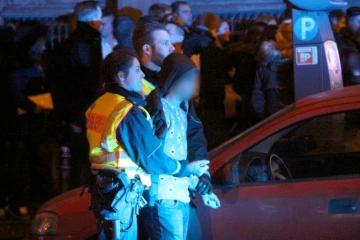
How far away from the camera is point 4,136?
9086mm

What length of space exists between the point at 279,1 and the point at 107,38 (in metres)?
4.28

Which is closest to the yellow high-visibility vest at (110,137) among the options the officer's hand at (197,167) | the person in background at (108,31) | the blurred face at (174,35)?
the officer's hand at (197,167)

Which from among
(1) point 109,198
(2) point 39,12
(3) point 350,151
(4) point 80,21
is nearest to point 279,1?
(2) point 39,12

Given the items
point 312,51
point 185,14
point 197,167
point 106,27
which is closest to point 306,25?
point 312,51

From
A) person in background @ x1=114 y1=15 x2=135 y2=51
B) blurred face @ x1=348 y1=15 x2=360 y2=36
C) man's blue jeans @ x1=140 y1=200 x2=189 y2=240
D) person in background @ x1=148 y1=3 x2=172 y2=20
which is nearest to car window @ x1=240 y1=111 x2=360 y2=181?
man's blue jeans @ x1=140 y1=200 x2=189 y2=240

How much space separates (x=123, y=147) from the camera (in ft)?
14.9

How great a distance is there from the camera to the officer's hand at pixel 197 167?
4.77 metres

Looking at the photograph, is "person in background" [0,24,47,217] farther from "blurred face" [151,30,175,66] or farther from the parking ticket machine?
"blurred face" [151,30,175,66]

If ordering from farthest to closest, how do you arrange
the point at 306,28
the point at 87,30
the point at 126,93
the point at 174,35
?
the point at 87,30 < the point at 174,35 < the point at 306,28 < the point at 126,93

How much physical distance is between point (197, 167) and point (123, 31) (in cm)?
370

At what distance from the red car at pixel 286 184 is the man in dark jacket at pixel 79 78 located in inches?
93.4

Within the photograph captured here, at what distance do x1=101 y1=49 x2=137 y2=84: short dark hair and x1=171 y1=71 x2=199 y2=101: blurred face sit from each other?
31cm

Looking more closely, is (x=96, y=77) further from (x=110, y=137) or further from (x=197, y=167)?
(x=110, y=137)

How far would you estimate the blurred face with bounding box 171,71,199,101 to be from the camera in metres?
4.76
